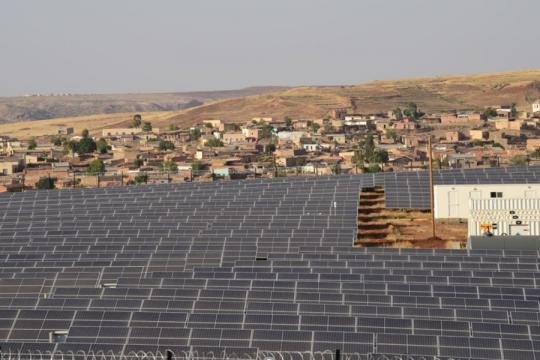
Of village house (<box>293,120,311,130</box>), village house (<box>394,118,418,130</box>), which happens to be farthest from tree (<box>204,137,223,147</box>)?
village house (<box>394,118,418,130</box>)

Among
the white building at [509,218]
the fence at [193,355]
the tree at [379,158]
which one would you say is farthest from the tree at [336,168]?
the fence at [193,355]

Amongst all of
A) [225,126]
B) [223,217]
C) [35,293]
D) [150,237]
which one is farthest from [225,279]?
[225,126]

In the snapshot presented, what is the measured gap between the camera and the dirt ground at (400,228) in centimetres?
3848

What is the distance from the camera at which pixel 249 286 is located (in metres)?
24.4

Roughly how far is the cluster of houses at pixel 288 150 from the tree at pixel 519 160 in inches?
3.5

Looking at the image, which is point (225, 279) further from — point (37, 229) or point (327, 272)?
point (37, 229)

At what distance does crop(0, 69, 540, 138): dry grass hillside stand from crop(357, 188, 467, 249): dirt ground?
110m

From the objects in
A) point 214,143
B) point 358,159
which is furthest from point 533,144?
point 214,143

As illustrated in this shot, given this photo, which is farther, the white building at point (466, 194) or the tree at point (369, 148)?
the tree at point (369, 148)

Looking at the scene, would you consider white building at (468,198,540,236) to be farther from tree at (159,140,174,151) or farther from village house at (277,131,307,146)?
village house at (277,131,307,146)

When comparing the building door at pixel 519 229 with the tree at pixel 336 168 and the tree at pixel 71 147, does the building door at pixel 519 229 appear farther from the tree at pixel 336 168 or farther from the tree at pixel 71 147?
the tree at pixel 71 147

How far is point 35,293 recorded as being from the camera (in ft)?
88.5

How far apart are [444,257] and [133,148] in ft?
266

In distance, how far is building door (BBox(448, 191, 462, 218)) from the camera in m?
40.5
